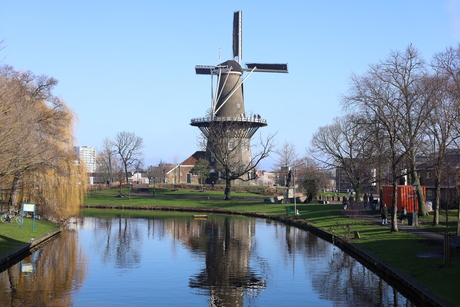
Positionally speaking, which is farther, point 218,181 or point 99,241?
point 218,181

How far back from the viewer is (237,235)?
41.2m

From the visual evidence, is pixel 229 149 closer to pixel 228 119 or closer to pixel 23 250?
pixel 228 119

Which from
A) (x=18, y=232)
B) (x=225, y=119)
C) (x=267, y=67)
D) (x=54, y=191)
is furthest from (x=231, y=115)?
(x=18, y=232)

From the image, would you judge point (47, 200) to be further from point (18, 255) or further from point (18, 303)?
point (18, 303)

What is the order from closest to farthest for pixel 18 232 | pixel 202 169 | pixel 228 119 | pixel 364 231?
1. pixel 18 232
2. pixel 364 231
3. pixel 228 119
4. pixel 202 169

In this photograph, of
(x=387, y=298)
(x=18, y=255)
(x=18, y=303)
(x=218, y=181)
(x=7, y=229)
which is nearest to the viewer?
(x=18, y=303)

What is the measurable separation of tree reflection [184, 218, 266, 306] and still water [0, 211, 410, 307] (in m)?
0.04

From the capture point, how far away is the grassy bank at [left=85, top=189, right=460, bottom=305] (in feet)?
67.7

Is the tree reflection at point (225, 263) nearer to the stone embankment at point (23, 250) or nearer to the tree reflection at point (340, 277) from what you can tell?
the tree reflection at point (340, 277)

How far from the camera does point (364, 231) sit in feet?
119

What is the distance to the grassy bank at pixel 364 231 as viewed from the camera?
2062 cm

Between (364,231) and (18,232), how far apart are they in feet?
68.3

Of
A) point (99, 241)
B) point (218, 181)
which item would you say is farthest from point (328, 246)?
point (218, 181)

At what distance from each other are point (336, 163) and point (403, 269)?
160 feet
